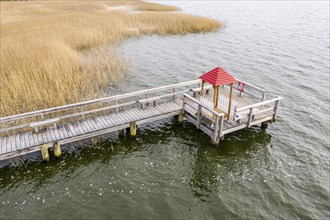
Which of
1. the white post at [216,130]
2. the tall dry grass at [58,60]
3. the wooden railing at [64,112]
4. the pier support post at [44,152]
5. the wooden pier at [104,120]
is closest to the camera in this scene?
the pier support post at [44,152]

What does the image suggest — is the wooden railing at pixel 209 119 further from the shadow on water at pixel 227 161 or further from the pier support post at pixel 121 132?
the pier support post at pixel 121 132

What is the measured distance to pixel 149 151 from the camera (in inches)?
519

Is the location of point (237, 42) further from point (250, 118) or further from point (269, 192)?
point (269, 192)

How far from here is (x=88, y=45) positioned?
87.8ft

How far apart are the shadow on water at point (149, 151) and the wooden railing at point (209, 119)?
754 mm

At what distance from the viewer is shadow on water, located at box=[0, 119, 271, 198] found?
11.3 m

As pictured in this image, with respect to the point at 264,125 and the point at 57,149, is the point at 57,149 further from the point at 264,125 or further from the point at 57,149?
the point at 264,125

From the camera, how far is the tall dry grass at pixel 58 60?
15258 mm

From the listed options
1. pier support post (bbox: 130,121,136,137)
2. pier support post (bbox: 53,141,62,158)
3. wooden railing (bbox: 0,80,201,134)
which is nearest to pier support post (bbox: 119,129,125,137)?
pier support post (bbox: 130,121,136,137)

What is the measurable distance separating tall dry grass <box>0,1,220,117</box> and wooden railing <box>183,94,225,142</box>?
20.7 feet

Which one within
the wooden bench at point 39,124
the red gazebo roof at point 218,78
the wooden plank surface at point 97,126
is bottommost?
the wooden plank surface at point 97,126

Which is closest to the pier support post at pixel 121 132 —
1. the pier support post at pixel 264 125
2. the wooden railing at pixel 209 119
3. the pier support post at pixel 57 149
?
the pier support post at pixel 57 149

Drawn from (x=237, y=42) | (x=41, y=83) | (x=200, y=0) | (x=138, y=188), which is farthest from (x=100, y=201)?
(x=200, y=0)

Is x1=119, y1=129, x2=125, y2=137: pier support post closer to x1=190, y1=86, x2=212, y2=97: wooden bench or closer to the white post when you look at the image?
the white post
